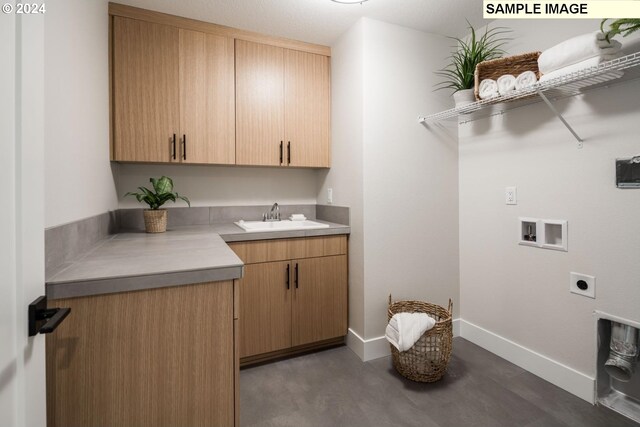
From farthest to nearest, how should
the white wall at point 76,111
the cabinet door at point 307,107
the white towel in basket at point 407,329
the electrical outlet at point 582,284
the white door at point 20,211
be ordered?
the cabinet door at point 307,107
the white towel in basket at point 407,329
the electrical outlet at point 582,284
the white wall at point 76,111
the white door at point 20,211

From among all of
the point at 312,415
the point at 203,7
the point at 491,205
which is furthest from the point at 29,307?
the point at 491,205

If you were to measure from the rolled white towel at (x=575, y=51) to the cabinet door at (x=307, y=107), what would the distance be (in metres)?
1.43

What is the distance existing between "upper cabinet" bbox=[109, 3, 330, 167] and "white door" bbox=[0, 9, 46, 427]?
1.41 metres

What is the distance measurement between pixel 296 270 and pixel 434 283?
106 cm

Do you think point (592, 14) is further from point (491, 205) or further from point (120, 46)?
point (120, 46)

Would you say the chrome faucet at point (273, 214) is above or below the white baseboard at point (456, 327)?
above

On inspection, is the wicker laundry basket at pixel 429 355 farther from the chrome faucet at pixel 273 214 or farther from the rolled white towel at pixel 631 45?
the rolled white towel at pixel 631 45

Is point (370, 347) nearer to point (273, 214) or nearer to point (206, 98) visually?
point (273, 214)

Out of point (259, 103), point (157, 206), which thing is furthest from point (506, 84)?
point (157, 206)

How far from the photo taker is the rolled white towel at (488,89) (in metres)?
1.80

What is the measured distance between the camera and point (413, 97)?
2.27 metres

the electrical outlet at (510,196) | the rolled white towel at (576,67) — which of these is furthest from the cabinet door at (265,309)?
Result: the rolled white towel at (576,67)

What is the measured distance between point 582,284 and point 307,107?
208 cm

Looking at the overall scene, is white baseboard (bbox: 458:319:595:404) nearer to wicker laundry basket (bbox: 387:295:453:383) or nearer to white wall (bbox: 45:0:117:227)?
wicker laundry basket (bbox: 387:295:453:383)
